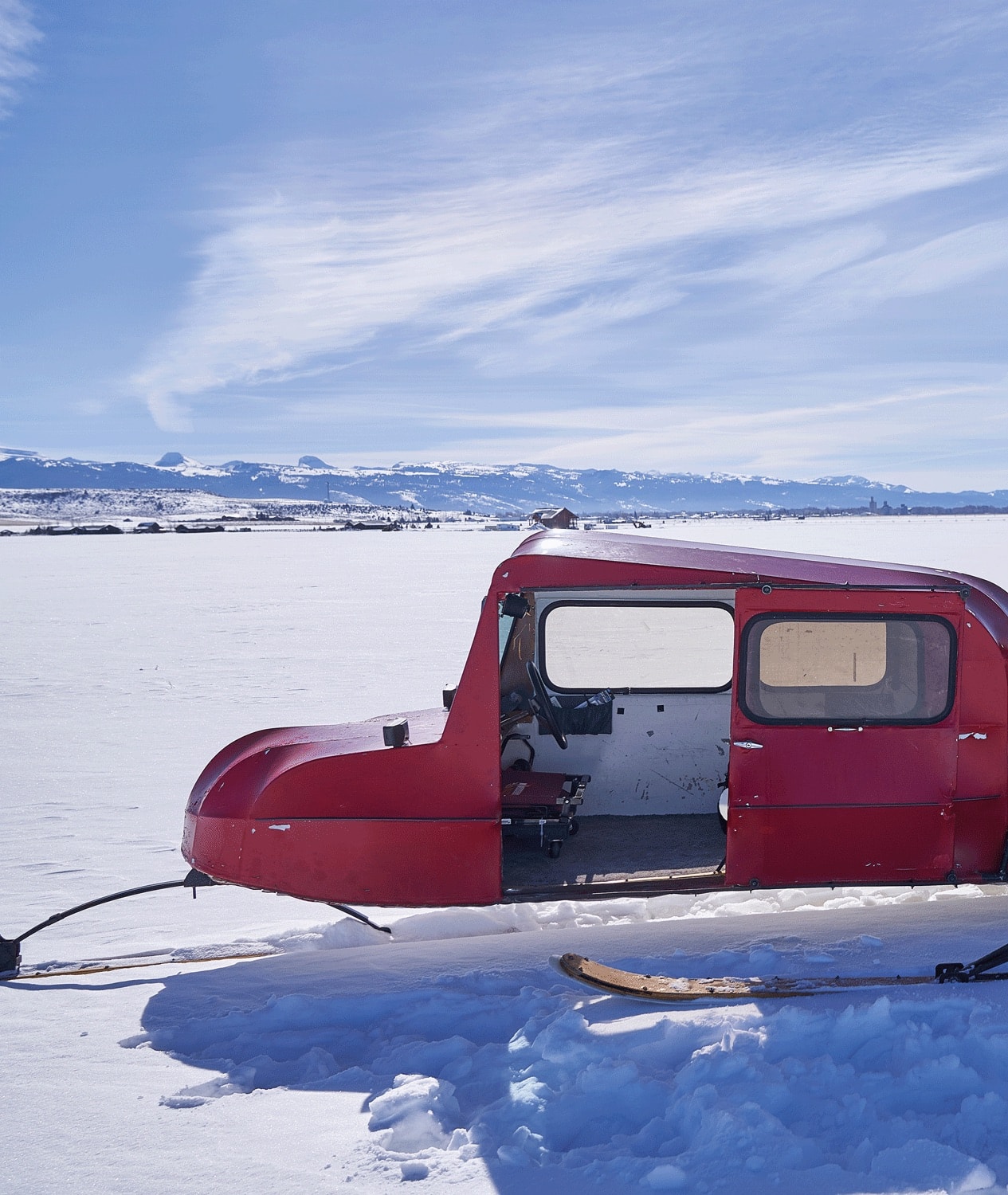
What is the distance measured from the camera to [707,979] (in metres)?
4.55

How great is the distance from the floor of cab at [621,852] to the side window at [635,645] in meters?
0.89

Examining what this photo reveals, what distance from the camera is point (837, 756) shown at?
15.8 feet

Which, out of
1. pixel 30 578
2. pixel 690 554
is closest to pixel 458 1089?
pixel 690 554

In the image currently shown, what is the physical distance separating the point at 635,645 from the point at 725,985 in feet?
7.50

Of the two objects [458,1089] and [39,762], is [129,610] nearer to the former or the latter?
[39,762]

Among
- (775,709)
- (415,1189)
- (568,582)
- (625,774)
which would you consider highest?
(568,582)

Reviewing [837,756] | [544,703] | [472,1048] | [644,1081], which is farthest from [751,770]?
[472,1048]

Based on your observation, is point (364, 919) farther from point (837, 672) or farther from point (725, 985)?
point (837, 672)

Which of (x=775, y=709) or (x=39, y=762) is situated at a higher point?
(x=775, y=709)

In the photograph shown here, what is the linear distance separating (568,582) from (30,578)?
29897 mm

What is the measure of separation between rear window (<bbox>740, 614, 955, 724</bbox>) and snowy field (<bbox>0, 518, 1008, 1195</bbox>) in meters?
1.31

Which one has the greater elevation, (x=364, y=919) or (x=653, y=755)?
(x=653, y=755)

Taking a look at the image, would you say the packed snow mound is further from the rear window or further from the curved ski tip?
the rear window

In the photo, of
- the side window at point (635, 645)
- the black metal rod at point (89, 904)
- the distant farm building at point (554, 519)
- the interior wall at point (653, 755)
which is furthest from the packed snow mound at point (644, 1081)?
the distant farm building at point (554, 519)
